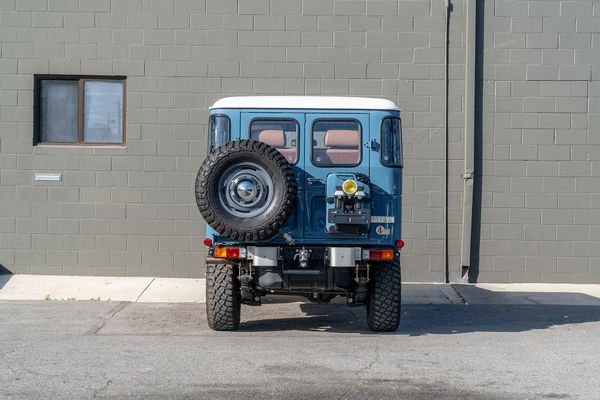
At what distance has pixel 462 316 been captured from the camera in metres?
10.6

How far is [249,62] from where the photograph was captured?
41.7 ft

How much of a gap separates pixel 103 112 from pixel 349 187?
5728 millimetres

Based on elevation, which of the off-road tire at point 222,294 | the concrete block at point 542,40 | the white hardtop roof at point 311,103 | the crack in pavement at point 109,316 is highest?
the concrete block at point 542,40


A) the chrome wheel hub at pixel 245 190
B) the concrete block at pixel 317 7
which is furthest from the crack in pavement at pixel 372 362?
the concrete block at pixel 317 7

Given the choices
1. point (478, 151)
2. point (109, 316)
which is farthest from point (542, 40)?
point (109, 316)

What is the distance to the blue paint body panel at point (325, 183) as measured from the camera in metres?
8.82

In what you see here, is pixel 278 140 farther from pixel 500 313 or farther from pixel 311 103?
pixel 500 313

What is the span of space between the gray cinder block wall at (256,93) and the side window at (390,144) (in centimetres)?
368

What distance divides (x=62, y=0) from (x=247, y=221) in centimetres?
622

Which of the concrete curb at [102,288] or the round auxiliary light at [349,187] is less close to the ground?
the round auxiliary light at [349,187]

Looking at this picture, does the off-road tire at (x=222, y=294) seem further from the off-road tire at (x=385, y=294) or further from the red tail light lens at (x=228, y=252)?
the off-road tire at (x=385, y=294)

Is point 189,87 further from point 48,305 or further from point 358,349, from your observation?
point 358,349

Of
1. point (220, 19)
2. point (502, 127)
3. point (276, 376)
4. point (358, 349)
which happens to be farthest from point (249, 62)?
point (276, 376)

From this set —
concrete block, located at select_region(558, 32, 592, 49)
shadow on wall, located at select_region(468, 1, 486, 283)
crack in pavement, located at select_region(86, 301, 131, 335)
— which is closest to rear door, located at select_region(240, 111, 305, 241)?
crack in pavement, located at select_region(86, 301, 131, 335)
